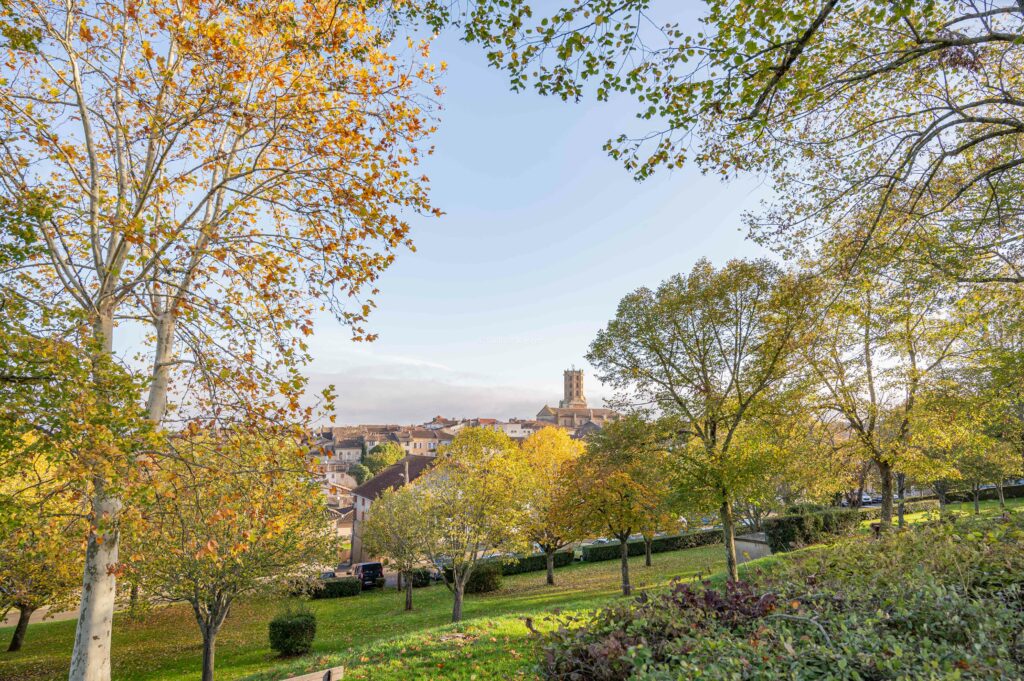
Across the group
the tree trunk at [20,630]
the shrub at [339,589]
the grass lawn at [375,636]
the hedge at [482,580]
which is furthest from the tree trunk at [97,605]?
the shrub at [339,589]

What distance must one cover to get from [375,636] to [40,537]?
1243 cm

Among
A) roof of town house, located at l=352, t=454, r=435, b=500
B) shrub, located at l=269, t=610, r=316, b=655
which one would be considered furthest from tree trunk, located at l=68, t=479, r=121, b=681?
roof of town house, located at l=352, t=454, r=435, b=500

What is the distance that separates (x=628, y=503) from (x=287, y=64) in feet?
64.6

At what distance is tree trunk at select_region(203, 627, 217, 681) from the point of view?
13331 millimetres

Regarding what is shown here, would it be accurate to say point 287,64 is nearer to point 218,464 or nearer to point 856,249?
point 218,464

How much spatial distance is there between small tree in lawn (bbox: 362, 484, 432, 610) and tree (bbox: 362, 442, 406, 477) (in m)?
48.2

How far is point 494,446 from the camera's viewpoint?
23891 millimetres

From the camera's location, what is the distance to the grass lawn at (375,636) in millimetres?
9148

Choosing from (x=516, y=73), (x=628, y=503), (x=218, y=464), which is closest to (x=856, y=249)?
(x=516, y=73)

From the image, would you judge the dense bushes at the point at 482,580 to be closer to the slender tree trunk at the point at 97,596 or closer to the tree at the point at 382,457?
the slender tree trunk at the point at 97,596

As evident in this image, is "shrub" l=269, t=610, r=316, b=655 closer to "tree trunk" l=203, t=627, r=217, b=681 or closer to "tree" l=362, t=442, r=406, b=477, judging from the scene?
"tree trunk" l=203, t=627, r=217, b=681

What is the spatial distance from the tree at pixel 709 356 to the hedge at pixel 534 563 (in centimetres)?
1887

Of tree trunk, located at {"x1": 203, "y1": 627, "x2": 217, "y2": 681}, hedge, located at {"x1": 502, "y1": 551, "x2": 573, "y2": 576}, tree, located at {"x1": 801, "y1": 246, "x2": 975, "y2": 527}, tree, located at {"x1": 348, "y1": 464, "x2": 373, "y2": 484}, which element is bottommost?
hedge, located at {"x1": 502, "y1": 551, "x2": 573, "y2": 576}

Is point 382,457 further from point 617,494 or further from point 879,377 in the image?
point 879,377
